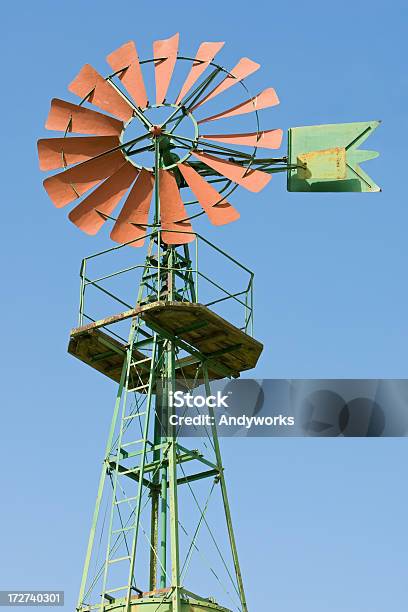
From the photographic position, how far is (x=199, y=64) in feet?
77.1

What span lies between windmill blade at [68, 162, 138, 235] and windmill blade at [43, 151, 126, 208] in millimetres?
170

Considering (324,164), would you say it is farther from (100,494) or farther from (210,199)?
(100,494)

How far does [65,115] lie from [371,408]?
8428 millimetres

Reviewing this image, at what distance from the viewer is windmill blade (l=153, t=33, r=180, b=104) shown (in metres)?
23.4

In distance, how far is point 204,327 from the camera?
2191 cm

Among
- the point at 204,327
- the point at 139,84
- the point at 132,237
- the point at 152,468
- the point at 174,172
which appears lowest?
the point at 152,468

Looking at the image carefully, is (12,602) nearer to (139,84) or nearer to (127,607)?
(127,607)

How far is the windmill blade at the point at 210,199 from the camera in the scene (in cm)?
2236

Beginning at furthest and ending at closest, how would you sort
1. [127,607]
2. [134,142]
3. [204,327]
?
[134,142] → [204,327] → [127,607]

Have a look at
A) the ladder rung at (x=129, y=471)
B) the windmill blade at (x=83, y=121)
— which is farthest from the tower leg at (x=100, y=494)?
the windmill blade at (x=83, y=121)

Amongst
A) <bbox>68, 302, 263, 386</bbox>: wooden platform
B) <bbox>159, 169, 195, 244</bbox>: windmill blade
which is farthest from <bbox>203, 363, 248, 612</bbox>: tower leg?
<bbox>159, 169, 195, 244</bbox>: windmill blade

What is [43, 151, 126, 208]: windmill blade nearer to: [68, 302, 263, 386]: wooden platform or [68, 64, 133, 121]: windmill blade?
[68, 64, 133, 121]: windmill blade

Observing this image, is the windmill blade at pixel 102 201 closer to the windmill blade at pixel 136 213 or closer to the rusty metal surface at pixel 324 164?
the windmill blade at pixel 136 213

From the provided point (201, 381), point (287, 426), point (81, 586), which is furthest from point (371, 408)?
point (81, 586)
